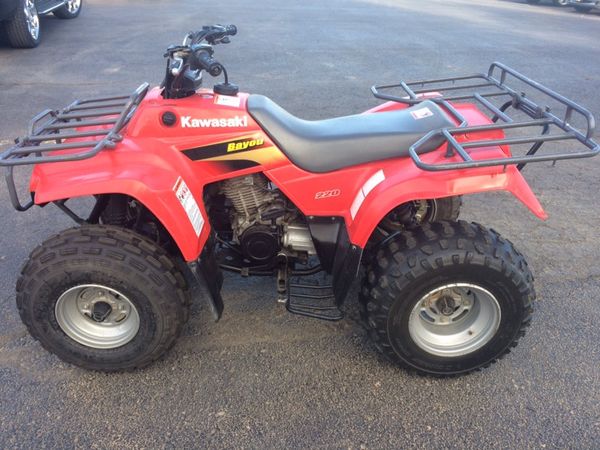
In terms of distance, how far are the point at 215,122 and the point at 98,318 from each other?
1144 millimetres

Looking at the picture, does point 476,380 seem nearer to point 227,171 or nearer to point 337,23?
point 227,171

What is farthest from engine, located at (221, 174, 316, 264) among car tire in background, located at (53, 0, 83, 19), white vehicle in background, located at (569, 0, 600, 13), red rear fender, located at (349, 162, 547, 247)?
white vehicle in background, located at (569, 0, 600, 13)

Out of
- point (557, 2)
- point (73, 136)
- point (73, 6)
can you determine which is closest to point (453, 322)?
point (73, 136)

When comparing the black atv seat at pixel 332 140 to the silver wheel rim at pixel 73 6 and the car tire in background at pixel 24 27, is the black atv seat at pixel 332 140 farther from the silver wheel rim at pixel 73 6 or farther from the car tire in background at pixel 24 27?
the silver wheel rim at pixel 73 6

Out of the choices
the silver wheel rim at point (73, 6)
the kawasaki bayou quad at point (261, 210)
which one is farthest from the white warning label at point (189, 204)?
the silver wheel rim at point (73, 6)

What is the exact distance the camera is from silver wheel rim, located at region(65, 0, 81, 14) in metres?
11.0

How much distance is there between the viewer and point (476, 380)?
103 inches

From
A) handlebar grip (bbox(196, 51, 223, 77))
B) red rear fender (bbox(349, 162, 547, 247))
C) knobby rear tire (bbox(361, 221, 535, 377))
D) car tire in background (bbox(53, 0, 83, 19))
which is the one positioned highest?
handlebar grip (bbox(196, 51, 223, 77))

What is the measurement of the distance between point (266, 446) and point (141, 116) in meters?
1.58

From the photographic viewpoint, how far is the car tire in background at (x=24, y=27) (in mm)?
8203

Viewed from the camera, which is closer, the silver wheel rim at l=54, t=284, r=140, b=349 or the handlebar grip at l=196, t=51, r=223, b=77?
the handlebar grip at l=196, t=51, r=223, b=77

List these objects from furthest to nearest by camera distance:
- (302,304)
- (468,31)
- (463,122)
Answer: (468,31)
(302,304)
(463,122)

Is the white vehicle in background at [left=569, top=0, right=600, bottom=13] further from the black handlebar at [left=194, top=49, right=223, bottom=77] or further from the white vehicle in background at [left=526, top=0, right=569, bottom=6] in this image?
the black handlebar at [left=194, top=49, right=223, bottom=77]

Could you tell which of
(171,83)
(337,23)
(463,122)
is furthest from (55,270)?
(337,23)
